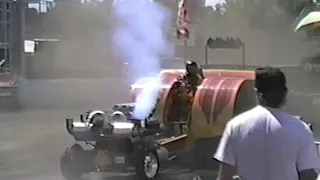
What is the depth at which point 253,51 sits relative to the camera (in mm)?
24016

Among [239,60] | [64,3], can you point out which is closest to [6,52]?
[64,3]

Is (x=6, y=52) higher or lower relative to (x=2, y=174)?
higher

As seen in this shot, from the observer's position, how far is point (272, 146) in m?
3.02

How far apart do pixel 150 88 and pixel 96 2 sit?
6.43m

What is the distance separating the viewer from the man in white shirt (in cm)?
302

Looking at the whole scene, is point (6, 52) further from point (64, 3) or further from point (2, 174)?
point (2, 174)

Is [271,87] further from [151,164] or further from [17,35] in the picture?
[17,35]

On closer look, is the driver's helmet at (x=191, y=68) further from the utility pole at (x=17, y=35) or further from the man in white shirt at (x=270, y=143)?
the utility pole at (x=17, y=35)

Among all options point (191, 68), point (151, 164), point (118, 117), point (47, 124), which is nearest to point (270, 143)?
point (151, 164)

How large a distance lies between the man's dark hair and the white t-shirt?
0.04 m

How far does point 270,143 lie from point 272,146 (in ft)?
0.05

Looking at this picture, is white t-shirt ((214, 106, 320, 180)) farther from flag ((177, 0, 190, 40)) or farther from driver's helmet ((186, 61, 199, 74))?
flag ((177, 0, 190, 40))

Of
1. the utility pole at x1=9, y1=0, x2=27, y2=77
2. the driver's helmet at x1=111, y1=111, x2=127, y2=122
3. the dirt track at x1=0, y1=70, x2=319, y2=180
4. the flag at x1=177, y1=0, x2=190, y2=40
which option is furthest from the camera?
the utility pole at x1=9, y1=0, x2=27, y2=77

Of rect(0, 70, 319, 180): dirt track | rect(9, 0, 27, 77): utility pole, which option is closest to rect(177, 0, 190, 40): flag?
rect(0, 70, 319, 180): dirt track
